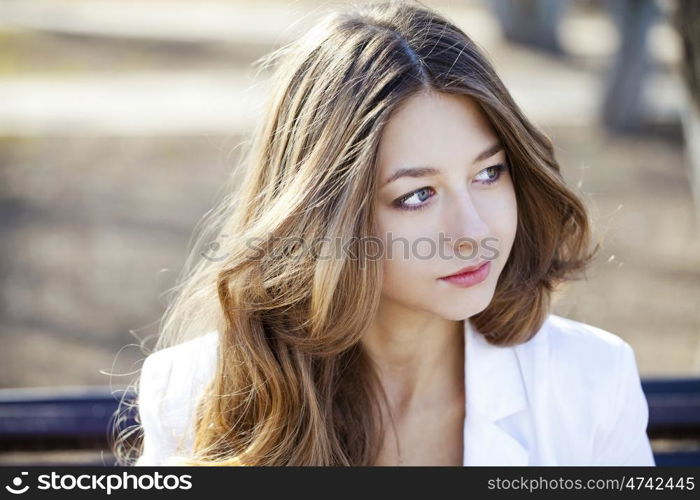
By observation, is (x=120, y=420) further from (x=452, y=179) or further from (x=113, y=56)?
(x=113, y=56)

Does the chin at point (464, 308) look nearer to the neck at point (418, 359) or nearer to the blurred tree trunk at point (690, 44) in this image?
the neck at point (418, 359)

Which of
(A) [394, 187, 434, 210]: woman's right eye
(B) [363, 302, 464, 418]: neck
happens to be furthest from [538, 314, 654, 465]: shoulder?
(A) [394, 187, 434, 210]: woman's right eye

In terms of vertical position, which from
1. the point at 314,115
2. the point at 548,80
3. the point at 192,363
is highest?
the point at 548,80

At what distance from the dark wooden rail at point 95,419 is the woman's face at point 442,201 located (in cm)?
105

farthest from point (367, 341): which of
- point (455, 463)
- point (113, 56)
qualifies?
point (113, 56)

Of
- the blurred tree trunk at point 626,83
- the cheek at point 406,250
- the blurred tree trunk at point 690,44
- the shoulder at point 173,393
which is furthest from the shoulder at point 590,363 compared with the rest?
the blurred tree trunk at point 626,83

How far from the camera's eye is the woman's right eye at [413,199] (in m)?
2.12

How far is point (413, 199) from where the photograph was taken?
212 cm

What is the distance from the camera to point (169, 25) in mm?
11453

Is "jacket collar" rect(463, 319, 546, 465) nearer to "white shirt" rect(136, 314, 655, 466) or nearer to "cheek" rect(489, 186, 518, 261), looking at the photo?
"white shirt" rect(136, 314, 655, 466)

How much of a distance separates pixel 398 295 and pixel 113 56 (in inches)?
338

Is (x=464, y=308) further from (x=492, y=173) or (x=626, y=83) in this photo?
(x=626, y=83)

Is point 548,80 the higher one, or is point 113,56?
point 113,56

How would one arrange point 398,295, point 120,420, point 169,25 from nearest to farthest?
point 398,295 < point 120,420 < point 169,25
